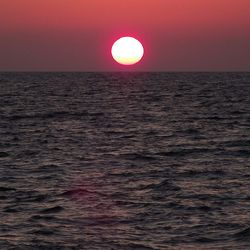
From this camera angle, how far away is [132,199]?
24953 mm

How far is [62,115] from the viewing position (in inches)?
2625

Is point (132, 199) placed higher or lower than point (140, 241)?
higher

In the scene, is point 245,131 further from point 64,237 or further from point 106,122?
point 64,237

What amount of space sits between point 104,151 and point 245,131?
1455cm

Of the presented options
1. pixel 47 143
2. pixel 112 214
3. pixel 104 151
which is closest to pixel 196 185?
pixel 112 214

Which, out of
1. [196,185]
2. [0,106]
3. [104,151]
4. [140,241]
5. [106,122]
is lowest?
[140,241]

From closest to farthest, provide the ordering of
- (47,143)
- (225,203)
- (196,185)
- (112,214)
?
1. (112,214)
2. (225,203)
3. (196,185)
4. (47,143)

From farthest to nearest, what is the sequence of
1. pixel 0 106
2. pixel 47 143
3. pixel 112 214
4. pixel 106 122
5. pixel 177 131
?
pixel 0 106 → pixel 106 122 → pixel 177 131 → pixel 47 143 → pixel 112 214

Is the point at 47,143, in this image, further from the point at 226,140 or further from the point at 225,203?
the point at 225,203

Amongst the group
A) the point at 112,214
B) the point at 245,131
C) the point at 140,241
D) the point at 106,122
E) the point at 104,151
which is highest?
the point at 106,122

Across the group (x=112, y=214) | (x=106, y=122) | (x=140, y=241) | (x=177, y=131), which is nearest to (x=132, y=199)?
(x=112, y=214)

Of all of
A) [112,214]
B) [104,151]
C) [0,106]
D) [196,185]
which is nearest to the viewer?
[112,214]

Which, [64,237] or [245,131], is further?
[245,131]

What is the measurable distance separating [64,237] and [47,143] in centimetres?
2183
